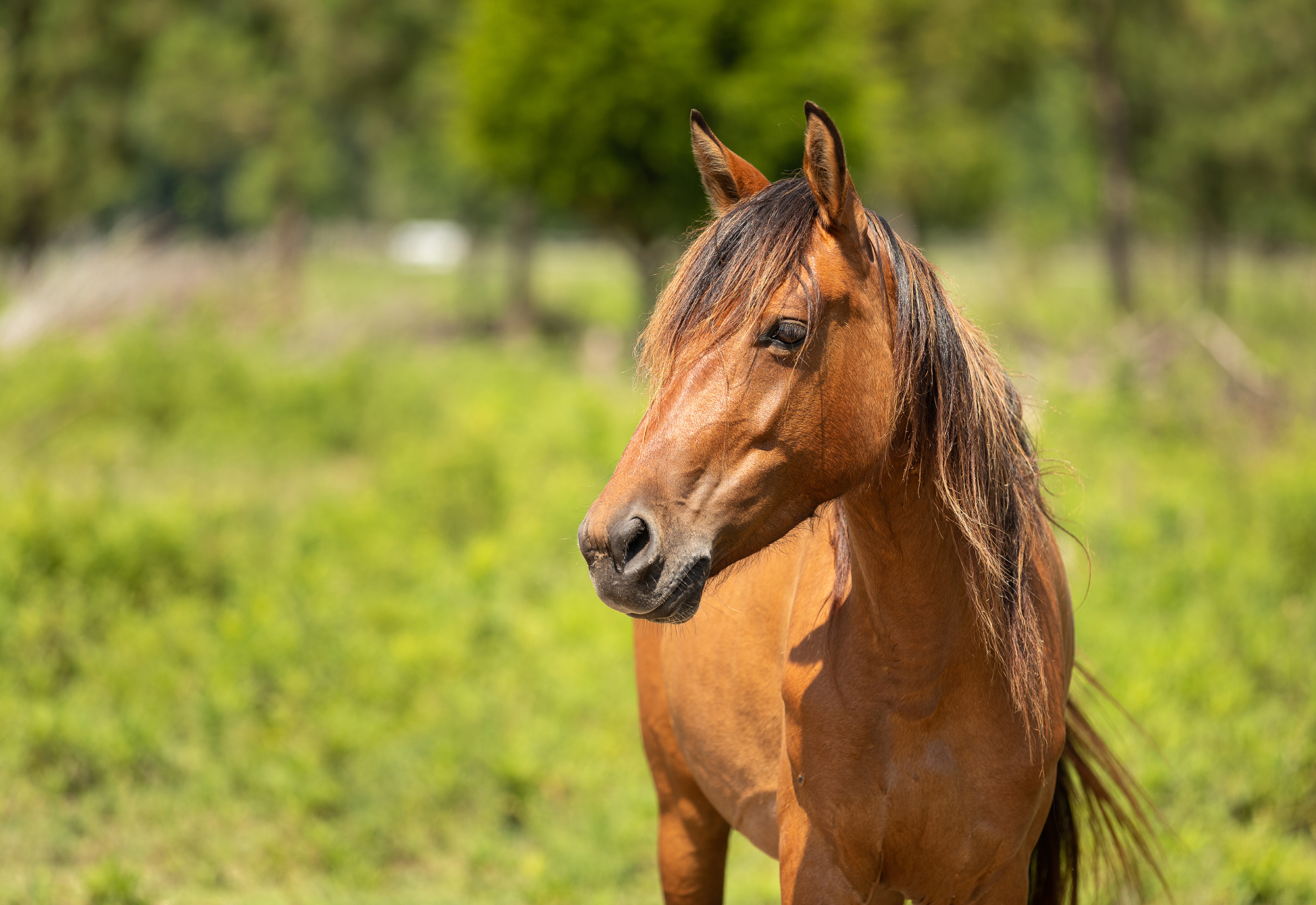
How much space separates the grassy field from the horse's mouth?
84 centimetres

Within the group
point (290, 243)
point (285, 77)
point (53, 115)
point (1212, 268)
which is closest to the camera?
point (53, 115)

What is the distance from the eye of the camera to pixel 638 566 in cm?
155

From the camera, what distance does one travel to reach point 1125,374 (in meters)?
10.2

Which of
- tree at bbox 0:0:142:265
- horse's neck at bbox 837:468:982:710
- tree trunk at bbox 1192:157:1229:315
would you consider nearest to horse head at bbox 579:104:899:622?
horse's neck at bbox 837:468:982:710

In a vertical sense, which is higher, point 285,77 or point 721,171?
point 285,77

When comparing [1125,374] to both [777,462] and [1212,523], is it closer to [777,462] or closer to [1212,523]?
[1212,523]

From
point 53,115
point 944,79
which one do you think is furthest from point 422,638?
point 944,79

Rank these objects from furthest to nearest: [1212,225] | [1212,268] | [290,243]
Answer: [1212,268] < [290,243] < [1212,225]

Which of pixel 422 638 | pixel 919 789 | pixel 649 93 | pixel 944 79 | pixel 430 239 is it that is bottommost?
pixel 422 638

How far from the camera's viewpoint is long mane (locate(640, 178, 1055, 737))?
5.56 ft

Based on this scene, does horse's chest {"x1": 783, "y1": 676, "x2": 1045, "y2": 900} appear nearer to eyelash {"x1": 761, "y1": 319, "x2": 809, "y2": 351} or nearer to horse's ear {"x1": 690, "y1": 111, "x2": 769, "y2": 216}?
eyelash {"x1": 761, "y1": 319, "x2": 809, "y2": 351}

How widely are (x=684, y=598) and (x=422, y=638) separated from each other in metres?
4.34

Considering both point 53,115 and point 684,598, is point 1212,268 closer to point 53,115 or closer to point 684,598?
point 53,115

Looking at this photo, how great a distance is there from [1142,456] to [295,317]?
10098 millimetres
